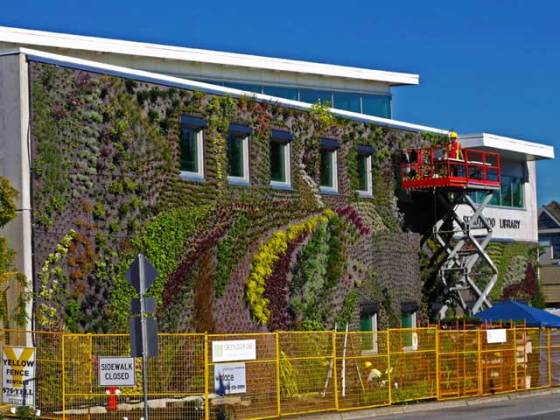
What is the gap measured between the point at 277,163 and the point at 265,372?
10.7 metres

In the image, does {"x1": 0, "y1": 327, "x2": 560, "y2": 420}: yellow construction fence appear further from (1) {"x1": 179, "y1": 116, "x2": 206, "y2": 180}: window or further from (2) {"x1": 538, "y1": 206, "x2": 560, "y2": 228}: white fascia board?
(2) {"x1": 538, "y1": 206, "x2": 560, "y2": 228}: white fascia board

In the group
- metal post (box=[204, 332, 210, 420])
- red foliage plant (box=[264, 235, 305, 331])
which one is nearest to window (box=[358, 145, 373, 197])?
red foliage plant (box=[264, 235, 305, 331])

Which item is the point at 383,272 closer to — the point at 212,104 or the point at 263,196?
the point at 263,196

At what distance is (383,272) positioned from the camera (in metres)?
38.0

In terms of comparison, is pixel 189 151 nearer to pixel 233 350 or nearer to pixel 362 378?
pixel 362 378

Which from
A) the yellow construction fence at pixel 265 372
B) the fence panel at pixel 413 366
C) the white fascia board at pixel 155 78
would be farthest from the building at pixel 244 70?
the fence panel at pixel 413 366

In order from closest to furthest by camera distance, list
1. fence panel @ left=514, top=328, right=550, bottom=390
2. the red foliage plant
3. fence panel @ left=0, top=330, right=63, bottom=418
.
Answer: fence panel @ left=0, top=330, right=63, bottom=418, fence panel @ left=514, top=328, right=550, bottom=390, the red foliage plant

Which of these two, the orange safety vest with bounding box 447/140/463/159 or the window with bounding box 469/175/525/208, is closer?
the orange safety vest with bounding box 447/140/463/159

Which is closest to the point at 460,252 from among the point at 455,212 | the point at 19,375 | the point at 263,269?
the point at 455,212

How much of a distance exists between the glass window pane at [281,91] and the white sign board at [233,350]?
2070 centimetres

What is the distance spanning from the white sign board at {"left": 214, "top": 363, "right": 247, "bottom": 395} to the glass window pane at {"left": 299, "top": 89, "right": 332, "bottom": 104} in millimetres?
22413

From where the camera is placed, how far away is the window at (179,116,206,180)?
31094 mm

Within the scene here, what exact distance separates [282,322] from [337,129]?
6596 mm

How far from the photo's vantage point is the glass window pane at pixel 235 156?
108ft
